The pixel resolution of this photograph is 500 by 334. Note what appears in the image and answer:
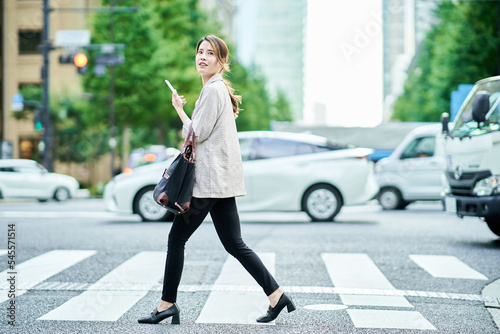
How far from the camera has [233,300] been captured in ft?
17.0

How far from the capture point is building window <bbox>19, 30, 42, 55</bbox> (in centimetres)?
4191

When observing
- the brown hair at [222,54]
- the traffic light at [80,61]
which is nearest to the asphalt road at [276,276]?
the brown hair at [222,54]

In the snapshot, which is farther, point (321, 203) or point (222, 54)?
point (321, 203)

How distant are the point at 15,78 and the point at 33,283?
38049 millimetres

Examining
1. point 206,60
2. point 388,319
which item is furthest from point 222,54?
point 388,319

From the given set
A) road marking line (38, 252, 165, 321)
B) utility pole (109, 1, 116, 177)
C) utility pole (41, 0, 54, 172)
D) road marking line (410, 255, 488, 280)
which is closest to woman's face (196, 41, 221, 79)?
road marking line (38, 252, 165, 321)

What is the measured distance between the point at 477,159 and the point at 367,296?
3.46 m

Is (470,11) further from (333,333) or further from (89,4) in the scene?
(333,333)

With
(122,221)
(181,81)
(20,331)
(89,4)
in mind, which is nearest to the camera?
(20,331)

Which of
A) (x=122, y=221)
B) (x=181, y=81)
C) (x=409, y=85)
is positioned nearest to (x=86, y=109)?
(x=181, y=81)

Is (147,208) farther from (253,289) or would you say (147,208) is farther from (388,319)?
(388,319)

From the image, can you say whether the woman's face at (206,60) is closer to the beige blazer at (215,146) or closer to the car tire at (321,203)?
the beige blazer at (215,146)

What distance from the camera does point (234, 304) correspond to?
16.5ft

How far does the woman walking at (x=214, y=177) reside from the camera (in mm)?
4148
